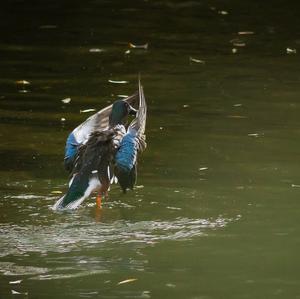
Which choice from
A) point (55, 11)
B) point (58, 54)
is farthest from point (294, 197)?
point (55, 11)

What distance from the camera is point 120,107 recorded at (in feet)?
32.9

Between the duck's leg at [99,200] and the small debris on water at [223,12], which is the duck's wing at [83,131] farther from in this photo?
the small debris on water at [223,12]

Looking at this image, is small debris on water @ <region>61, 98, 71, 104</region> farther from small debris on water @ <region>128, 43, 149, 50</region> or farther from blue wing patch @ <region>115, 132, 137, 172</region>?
blue wing patch @ <region>115, 132, 137, 172</region>

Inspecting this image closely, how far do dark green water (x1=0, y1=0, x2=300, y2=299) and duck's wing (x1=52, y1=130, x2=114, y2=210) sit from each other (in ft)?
0.64

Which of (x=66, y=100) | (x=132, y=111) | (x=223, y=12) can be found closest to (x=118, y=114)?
(x=132, y=111)

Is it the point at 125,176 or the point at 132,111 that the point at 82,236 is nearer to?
the point at 125,176

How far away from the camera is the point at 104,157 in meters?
9.54

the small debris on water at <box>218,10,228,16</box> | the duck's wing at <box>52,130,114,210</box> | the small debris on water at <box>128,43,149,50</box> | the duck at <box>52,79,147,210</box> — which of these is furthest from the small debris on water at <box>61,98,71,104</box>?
the small debris on water at <box>218,10,228,16</box>

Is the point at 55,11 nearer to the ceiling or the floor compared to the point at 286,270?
nearer to the ceiling

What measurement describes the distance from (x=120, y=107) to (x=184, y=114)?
2603mm

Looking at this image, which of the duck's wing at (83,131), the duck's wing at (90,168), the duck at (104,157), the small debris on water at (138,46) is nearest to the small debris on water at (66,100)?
the duck's wing at (83,131)

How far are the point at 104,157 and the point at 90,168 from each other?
0.52ft

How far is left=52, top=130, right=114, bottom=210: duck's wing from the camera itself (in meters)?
9.22

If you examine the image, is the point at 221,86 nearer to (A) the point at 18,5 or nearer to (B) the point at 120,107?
(B) the point at 120,107
